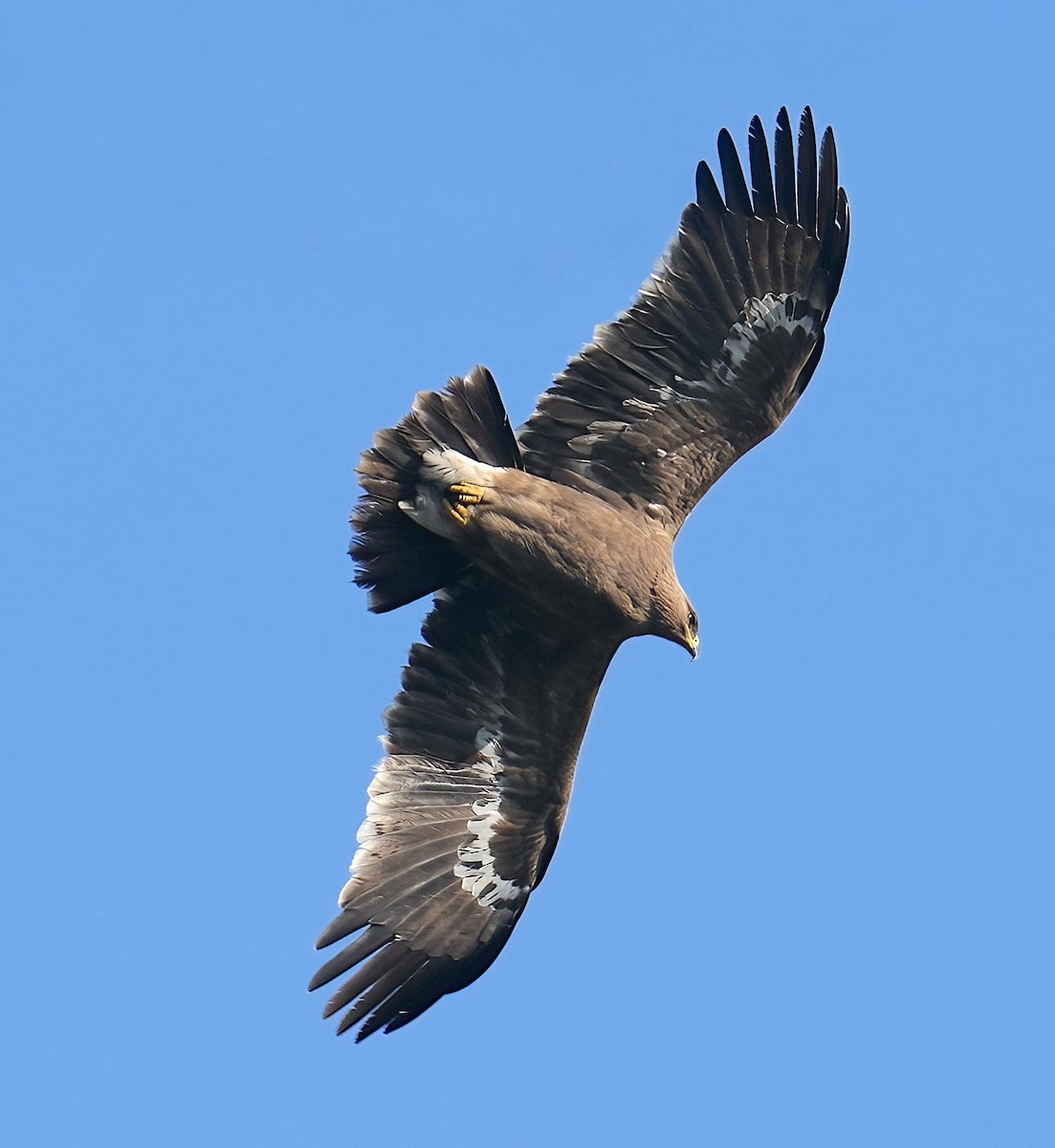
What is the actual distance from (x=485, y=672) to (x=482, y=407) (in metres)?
1.40

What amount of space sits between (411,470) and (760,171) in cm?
214

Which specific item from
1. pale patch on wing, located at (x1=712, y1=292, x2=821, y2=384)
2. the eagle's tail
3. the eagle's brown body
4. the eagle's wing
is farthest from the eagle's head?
pale patch on wing, located at (x1=712, y1=292, x2=821, y2=384)

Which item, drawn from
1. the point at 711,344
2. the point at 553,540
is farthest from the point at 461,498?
the point at 711,344

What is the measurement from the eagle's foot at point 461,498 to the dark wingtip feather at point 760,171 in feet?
6.15

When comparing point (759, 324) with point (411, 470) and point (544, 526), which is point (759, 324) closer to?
point (544, 526)

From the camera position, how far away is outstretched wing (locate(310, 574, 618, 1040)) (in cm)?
1066

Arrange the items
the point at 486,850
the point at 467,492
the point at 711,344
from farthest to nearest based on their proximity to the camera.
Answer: the point at 486,850, the point at 711,344, the point at 467,492

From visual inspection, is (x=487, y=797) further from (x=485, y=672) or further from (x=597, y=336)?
(x=597, y=336)

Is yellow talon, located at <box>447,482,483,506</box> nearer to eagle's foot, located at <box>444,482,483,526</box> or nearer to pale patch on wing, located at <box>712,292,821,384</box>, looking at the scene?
eagle's foot, located at <box>444,482,483,526</box>

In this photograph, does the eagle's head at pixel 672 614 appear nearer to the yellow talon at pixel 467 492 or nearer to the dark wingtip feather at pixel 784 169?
the yellow talon at pixel 467 492

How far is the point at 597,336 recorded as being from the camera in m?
10.4

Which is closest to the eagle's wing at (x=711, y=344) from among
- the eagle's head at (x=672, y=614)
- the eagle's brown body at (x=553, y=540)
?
the eagle's brown body at (x=553, y=540)

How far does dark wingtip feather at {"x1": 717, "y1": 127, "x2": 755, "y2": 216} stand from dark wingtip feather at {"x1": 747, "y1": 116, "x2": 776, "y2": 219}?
0.14ft

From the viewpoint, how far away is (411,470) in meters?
10.3
